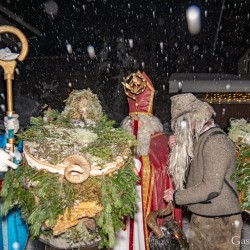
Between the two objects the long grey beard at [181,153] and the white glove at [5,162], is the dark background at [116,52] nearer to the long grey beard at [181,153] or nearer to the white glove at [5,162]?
the long grey beard at [181,153]

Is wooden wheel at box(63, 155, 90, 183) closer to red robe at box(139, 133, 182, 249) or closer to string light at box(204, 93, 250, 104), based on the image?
red robe at box(139, 133, 182, 249)

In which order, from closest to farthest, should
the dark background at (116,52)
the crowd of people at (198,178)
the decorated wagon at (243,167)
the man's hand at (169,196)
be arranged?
the crowd of people at (198,178), the decorated wagon at (243,167), the man's hand at (169,196), the dark background at (116,52)

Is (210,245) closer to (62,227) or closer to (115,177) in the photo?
(115,177)

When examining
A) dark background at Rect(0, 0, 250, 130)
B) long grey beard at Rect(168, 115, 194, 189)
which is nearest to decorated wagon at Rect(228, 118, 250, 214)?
long grey beard at Rect(168, 115, 194, 189)

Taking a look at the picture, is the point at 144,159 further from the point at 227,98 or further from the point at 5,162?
the point at 227,98

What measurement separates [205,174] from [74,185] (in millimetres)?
1275

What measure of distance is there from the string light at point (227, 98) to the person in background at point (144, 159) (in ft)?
20.6

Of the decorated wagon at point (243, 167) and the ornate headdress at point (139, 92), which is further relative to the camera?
the ornate headdress at point (139, 92)

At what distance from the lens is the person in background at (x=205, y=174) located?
113 inches

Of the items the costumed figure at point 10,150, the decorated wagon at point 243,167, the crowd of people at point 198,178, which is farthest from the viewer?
the decorated wagon at point 243,167

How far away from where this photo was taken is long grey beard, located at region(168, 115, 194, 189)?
3.18 m

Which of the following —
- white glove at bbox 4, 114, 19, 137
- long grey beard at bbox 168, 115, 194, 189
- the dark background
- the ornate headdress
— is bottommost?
long grey beard at bbox 168, 115, 194, 189

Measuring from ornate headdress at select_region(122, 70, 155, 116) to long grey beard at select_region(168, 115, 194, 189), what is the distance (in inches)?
44.8

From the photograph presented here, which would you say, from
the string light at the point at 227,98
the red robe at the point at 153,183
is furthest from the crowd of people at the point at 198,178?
the string light at the point at 227,98
